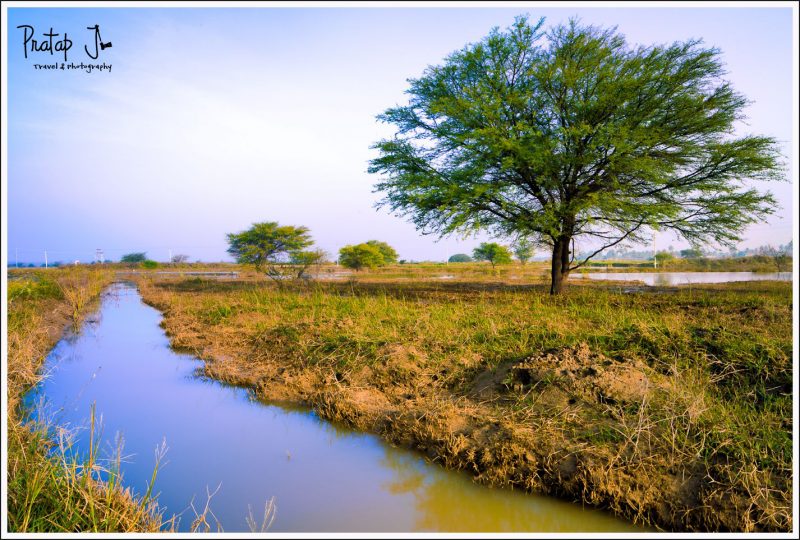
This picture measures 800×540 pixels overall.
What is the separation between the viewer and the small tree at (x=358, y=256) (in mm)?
38250

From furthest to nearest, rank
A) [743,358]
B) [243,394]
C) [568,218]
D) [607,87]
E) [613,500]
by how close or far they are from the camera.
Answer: [568,218] → [607,87] → [243,394] → [743,358] → [613,500]

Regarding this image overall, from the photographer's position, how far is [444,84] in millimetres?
16047

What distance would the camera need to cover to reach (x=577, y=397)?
490 cm

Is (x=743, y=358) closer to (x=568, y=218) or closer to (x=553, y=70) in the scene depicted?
(x=568, y=218)

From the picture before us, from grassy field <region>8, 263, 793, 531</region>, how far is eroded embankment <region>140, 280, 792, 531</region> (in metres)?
0.02

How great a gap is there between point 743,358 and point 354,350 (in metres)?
5.31

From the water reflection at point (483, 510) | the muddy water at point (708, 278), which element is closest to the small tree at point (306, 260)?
the muddy water at point (708, 278)

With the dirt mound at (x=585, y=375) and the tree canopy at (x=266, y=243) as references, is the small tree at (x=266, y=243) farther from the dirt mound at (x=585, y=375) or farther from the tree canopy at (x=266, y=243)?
the dirt mound at (x=585, y=375)

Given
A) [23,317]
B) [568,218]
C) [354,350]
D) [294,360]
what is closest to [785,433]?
[354,350]

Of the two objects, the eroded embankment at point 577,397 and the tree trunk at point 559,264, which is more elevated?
the tree trunk at point 559,264

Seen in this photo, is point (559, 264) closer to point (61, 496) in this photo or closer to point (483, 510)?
point (483, 510)

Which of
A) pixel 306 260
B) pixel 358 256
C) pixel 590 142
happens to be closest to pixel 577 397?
pixel 590 142

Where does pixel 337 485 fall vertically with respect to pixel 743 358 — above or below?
below

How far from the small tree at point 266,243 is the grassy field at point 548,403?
17031mm
